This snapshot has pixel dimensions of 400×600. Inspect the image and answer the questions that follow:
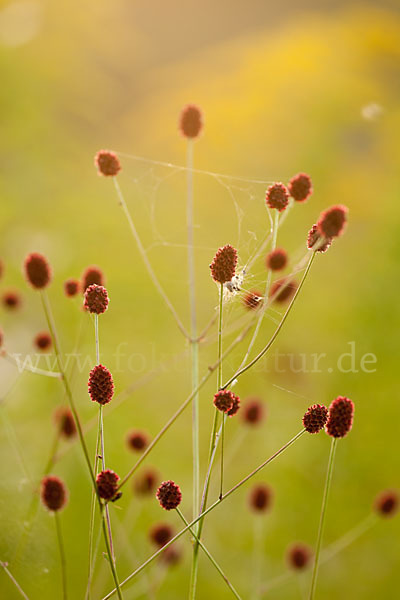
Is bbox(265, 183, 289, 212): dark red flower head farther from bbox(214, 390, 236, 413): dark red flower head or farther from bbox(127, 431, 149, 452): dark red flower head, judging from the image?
bbox(127, 431, 149, 452): dark red flower head

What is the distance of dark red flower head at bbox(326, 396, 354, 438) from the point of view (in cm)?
42

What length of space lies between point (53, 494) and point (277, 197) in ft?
1.11

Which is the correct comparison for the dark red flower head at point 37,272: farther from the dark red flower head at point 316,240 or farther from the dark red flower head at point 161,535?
the dark red flower head at point 161,535

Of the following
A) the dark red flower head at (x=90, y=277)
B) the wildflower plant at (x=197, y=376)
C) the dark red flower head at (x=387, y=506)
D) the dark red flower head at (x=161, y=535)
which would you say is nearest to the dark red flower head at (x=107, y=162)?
the wildflower plant at (x=197, y=376)

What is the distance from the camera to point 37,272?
1.65ft

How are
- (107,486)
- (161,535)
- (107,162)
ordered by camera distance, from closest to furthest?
1. (107,486)
2. (107,162)
3. (161,535)

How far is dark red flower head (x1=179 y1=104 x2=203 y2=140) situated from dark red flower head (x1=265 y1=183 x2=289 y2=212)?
9.3 inches

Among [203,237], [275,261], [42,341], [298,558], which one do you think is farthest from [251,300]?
[203,237]

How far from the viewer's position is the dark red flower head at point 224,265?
1.44 feet

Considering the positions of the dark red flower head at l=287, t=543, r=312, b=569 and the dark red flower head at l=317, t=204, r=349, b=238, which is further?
the dark red flower head at l=287, t=543, r=312, b=569

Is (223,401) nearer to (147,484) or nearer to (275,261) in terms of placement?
(275,261)

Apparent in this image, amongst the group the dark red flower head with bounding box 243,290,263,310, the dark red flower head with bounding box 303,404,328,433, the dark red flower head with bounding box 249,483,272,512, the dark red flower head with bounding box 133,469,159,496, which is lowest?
the dark red flower head with bounding box 303,404,328,433

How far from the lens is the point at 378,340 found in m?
1.44

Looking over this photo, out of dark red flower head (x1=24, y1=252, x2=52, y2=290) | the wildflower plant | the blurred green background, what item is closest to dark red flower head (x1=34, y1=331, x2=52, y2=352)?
the wildflower plant
